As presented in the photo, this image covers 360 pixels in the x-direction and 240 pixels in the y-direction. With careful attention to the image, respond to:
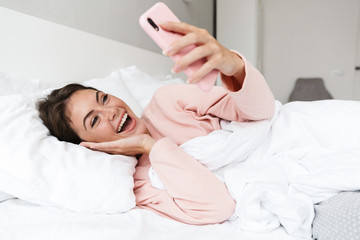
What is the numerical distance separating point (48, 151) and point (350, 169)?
29.4 inches

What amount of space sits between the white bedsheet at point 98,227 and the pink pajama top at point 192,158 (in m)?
0.04

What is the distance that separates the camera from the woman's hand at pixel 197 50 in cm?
50

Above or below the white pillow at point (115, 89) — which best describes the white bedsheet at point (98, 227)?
below

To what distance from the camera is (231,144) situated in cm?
76

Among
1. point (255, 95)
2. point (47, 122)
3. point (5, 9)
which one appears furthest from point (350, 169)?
point (5, 9)

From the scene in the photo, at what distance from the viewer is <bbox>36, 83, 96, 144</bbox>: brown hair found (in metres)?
0.83

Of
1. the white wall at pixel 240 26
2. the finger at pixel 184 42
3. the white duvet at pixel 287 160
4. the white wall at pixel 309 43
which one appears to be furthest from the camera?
the white wall at pixel 309 43

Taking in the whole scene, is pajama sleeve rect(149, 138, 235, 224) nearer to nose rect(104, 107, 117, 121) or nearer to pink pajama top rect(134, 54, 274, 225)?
pink pajama top rect(134, 54, 274, 225)

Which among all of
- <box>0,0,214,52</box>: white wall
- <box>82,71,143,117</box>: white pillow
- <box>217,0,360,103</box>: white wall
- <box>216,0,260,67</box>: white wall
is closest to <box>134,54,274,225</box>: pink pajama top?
<box>82,71,143,117</box>: white pillow

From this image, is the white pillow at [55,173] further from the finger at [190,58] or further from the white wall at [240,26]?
the white wall at [240,26]

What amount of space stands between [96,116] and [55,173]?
9.0 inches

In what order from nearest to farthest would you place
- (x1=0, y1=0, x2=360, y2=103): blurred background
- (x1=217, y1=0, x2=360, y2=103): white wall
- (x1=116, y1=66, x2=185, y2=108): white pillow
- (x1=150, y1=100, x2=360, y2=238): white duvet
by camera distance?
(x1=150, y1=100, x2=360, y2=238): white duvet
(x1=116, y1=66, x2=185, y2=108): white pillow
(x1=0, y1=0, x2=360, y2=103): blurred background
(x1=217, y1=0, x2=360, y2=103): white wall

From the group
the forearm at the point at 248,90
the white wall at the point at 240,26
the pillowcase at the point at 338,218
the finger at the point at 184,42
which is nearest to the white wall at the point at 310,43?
the white wall at the point at 240,26

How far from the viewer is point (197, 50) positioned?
51 centimetres
